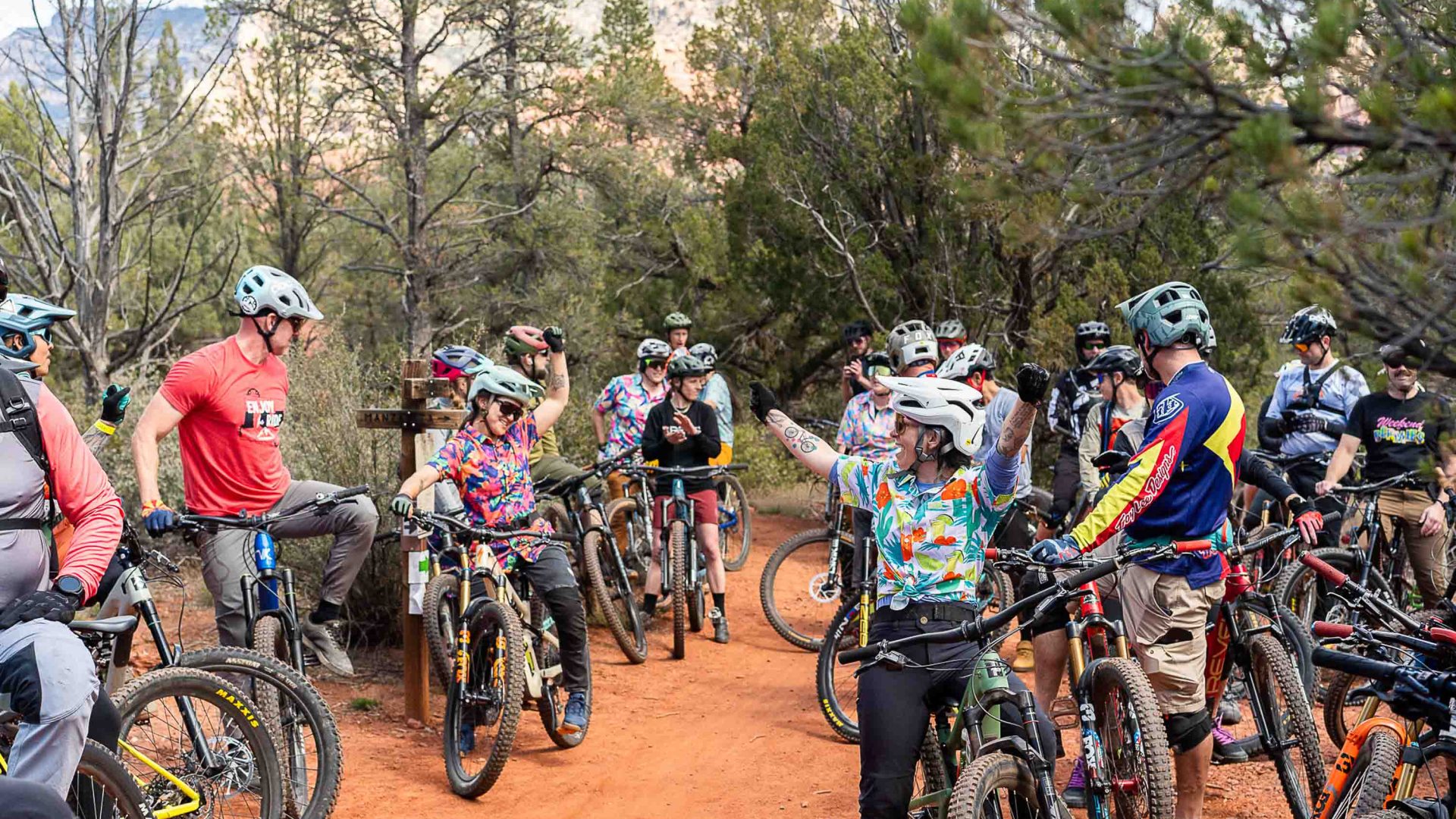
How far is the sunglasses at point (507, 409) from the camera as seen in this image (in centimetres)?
725

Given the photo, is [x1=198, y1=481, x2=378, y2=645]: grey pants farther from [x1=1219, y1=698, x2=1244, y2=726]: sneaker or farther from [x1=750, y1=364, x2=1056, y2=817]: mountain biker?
[x1=1219, y1=698, x2=1244, y2=726]: sneaker

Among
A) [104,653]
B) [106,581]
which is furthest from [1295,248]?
[106,581]

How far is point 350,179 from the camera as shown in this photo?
2545 cm

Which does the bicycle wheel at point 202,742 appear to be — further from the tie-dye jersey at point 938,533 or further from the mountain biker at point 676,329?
the mountain biker at point 676,329

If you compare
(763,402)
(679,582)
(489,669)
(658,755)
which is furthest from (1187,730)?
(679,582)

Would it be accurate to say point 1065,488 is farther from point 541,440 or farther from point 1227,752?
point 541,440

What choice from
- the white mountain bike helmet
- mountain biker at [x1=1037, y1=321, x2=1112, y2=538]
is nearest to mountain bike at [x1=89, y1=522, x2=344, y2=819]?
the white mountain bike helmet

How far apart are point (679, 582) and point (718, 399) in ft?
8.34

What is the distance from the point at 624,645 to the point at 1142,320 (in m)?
5.15

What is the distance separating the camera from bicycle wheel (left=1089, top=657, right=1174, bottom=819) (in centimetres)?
478

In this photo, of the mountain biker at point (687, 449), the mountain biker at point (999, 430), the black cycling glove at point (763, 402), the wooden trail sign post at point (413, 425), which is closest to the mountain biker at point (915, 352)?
the mountain biker at point (999, 430)

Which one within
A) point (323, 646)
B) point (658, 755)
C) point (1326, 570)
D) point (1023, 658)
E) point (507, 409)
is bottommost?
point (658, 755)

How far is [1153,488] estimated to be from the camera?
5.06 meters

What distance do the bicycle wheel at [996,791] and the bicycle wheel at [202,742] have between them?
2667 mm
